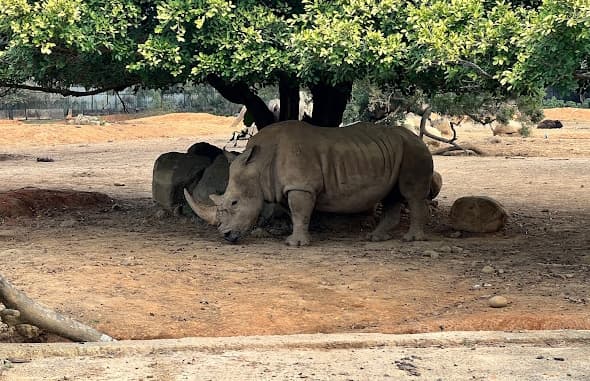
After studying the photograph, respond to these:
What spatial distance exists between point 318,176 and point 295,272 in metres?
1.89

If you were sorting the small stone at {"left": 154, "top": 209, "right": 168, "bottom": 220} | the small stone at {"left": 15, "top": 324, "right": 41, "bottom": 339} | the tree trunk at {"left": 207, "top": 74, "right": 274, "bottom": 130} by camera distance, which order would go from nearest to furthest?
the small stone at {"left": 15, "top": 324, "right": 41, "bottom": 339}
the small stone at {"left": 154, "top": 209, "right": 168, "bottom": 220}
the tree trunk at {"left": 207, "top": 74, "right": 274, "bottom": 130}

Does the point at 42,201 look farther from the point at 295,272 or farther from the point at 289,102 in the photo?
the point at 295,272

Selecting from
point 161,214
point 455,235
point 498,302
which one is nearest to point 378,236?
point 455,235

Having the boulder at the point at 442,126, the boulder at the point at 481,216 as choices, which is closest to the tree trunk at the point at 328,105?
the boulder at the point at 481,216

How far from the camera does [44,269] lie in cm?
863

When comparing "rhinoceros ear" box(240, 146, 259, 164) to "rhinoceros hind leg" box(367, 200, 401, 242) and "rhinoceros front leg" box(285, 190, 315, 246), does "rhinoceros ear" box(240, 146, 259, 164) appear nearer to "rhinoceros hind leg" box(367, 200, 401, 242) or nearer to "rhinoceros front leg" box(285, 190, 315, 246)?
"rhinoceros front leg" box(285, 190, 315, 246)

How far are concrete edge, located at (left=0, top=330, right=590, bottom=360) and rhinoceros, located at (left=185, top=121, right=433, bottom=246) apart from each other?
4258 mm

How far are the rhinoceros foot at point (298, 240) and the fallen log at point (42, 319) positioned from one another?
4.31m

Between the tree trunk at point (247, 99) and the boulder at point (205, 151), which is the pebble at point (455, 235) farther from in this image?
the boulder at point (205, 151)

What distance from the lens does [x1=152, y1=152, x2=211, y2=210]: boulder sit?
487 inches

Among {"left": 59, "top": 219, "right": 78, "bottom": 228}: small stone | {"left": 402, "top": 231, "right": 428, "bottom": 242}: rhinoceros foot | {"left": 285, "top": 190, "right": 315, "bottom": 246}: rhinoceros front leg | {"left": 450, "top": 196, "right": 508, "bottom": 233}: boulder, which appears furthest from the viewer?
{"left": 59, "top": 219, "right": 78, "bottom": 228}: small stone

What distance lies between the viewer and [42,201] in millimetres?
12984

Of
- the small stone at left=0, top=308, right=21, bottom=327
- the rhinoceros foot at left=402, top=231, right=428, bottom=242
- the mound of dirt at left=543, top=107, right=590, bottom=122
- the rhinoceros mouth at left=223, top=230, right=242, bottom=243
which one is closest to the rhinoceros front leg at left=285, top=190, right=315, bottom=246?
the rhinoceros mouth at left=223, top=230, right=242, bottom=243

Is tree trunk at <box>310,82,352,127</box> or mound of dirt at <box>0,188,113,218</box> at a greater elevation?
tree trunk at <box>310,82,352,127</box>
